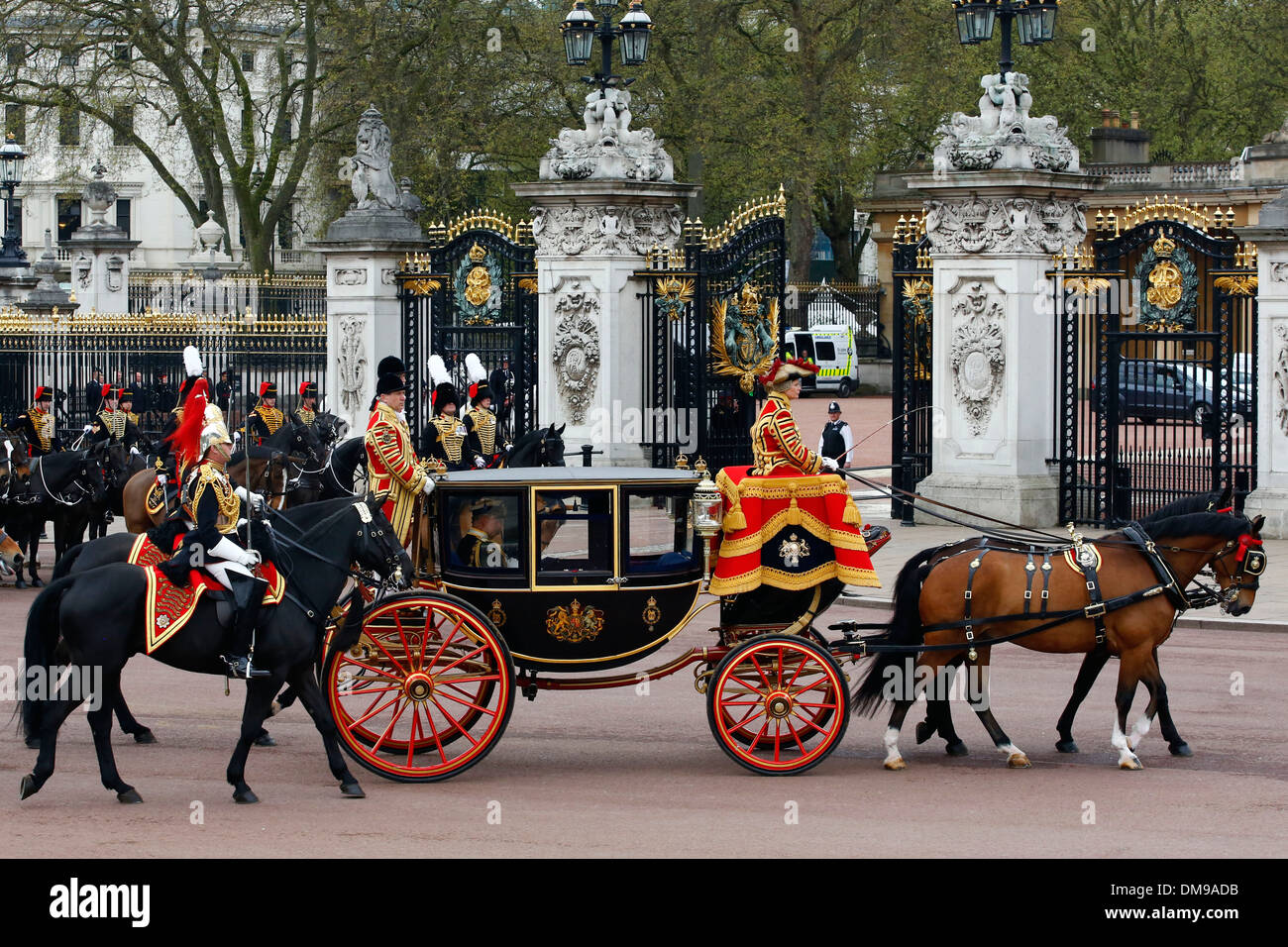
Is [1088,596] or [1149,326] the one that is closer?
[1088,596]

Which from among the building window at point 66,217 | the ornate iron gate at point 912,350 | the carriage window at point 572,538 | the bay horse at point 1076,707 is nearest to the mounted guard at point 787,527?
the carriage window at point 572,538

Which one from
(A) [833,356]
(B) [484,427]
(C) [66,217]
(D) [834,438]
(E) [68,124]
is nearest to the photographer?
(B) [484,427]

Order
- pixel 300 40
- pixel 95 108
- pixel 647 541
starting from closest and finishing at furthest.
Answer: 1. pixel 647 541
2. pixel 95 108
3. pixel 300 40

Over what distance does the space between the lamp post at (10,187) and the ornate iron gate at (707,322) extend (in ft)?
63.7

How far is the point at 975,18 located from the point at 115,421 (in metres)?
10.7

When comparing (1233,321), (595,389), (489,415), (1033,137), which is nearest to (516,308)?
(595,389)

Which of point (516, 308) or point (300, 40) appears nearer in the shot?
point (516, 308)

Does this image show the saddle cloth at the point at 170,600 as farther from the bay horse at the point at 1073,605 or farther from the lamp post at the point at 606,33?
the lamp post at the point at 606,33

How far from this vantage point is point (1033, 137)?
66.6 feet

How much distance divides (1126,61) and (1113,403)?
3487 centimetres

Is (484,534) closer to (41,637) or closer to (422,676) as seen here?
(422,676)

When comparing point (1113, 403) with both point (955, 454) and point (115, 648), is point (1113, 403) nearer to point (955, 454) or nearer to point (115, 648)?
point (955, 454)

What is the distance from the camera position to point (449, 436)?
53.0 feet

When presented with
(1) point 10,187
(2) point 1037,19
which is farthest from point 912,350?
(1) point 10,187
